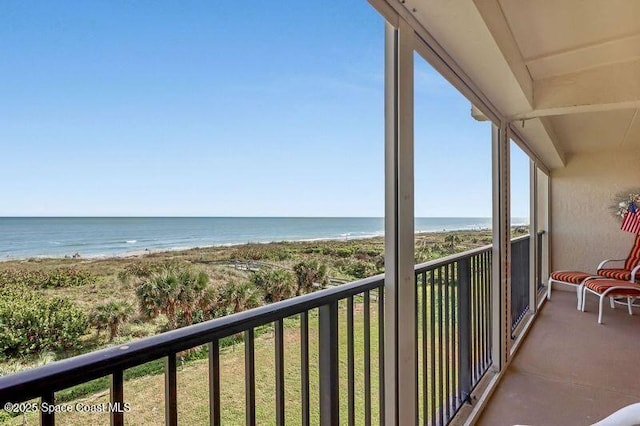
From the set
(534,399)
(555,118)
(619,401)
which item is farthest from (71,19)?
(555,118)

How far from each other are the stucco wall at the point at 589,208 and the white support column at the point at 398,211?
5467mm

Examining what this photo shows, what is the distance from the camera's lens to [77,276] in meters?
0.70

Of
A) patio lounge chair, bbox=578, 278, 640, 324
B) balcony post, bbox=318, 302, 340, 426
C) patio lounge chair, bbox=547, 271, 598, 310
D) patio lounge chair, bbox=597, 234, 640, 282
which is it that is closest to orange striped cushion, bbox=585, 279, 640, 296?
patio lounge chair, bbox=578, 278, 640, 324

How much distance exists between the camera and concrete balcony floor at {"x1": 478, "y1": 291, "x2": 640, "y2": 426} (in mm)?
2131

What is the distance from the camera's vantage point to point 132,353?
2.17 feet

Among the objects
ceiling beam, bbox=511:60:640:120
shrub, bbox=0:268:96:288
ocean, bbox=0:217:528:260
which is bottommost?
shrub, bbox=0:268:96:288

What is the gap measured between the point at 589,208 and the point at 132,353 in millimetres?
6539

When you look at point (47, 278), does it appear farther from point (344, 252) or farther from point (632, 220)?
point (632, 220)

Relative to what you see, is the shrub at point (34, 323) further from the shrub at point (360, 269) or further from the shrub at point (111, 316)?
the shrub at point (360, 269)

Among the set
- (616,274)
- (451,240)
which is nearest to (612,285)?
(616,274)

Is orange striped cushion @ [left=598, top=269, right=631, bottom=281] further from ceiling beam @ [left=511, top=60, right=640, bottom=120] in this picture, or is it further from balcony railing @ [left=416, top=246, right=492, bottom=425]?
ceiling beam @ [left=511, top=60, right=640, bottom=120]

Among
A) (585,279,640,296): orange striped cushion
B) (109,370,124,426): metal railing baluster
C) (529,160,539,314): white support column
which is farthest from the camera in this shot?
(529,160,539,314): white support column

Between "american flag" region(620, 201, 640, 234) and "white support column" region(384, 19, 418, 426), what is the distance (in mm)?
4991

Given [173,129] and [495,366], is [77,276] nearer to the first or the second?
[173,129]
